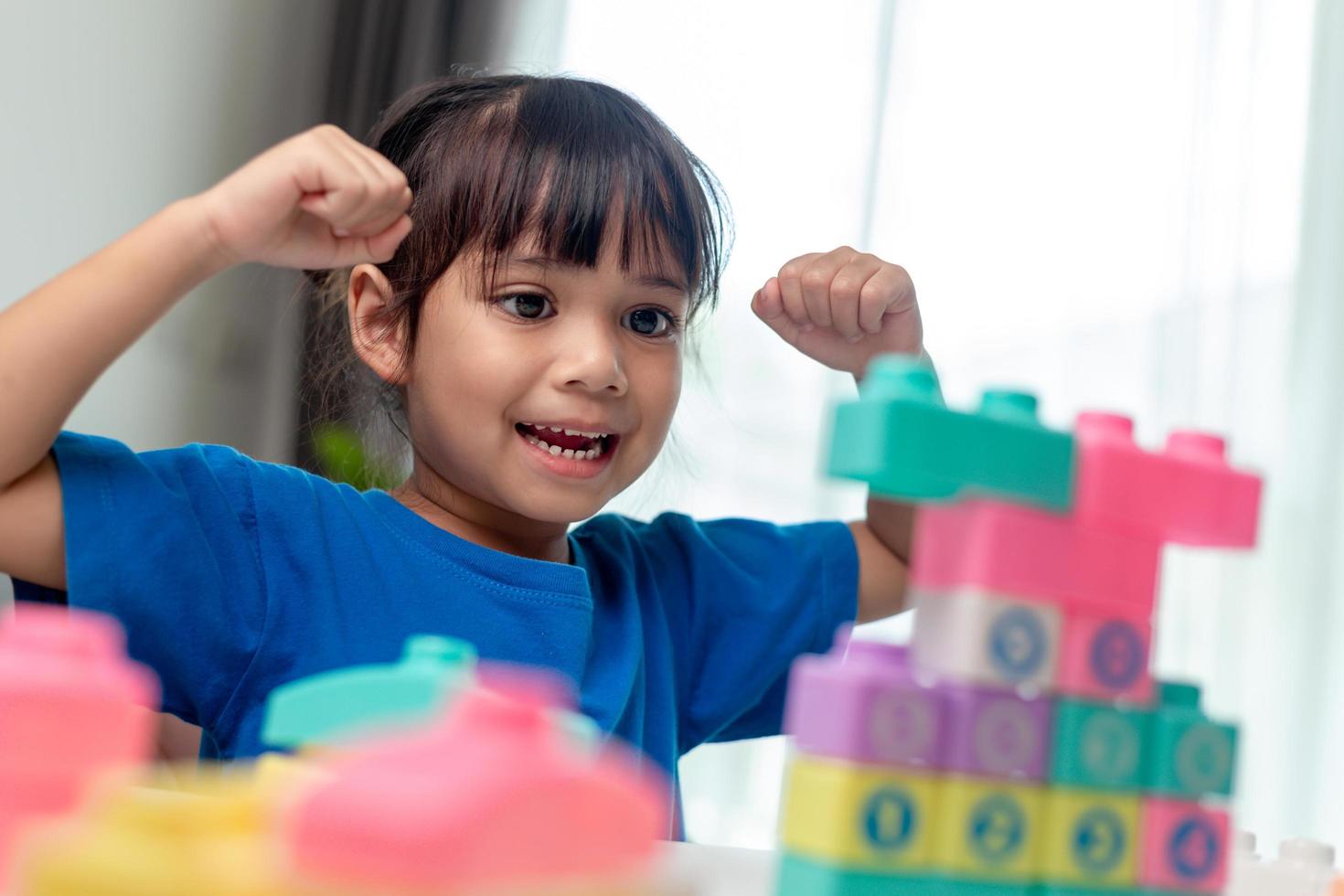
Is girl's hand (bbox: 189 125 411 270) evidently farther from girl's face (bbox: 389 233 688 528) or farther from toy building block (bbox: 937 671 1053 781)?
toy building block (bbox: 937 671 1053 781)

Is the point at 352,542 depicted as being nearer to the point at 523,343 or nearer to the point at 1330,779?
the point at 523,343

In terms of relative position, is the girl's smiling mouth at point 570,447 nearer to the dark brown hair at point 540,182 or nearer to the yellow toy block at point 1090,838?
the dark brown hair at point 540,182

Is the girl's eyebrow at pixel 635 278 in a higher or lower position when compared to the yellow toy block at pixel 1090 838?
higher

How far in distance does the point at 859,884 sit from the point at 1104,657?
0.30 ft

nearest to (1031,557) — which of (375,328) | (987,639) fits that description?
(987,639)

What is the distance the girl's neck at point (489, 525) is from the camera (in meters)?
0.90

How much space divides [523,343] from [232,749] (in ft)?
0.92

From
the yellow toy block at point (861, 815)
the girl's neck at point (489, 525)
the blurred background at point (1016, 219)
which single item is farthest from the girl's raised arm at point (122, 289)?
the blurred background at point (1016, 219)

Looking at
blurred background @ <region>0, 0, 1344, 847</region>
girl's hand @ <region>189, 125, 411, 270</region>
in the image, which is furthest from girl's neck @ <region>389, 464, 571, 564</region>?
blurred background @ <region>0, 0, 1344, 847</region>

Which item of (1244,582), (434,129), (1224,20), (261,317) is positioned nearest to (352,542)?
(434,129)

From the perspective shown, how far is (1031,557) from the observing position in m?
0.35

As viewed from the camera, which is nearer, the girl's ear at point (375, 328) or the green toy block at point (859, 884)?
the green toy block at point (859, 884)

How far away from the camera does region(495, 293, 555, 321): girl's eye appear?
32.8 inches

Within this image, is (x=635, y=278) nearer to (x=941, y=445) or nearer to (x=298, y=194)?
(x=298, y=194)
